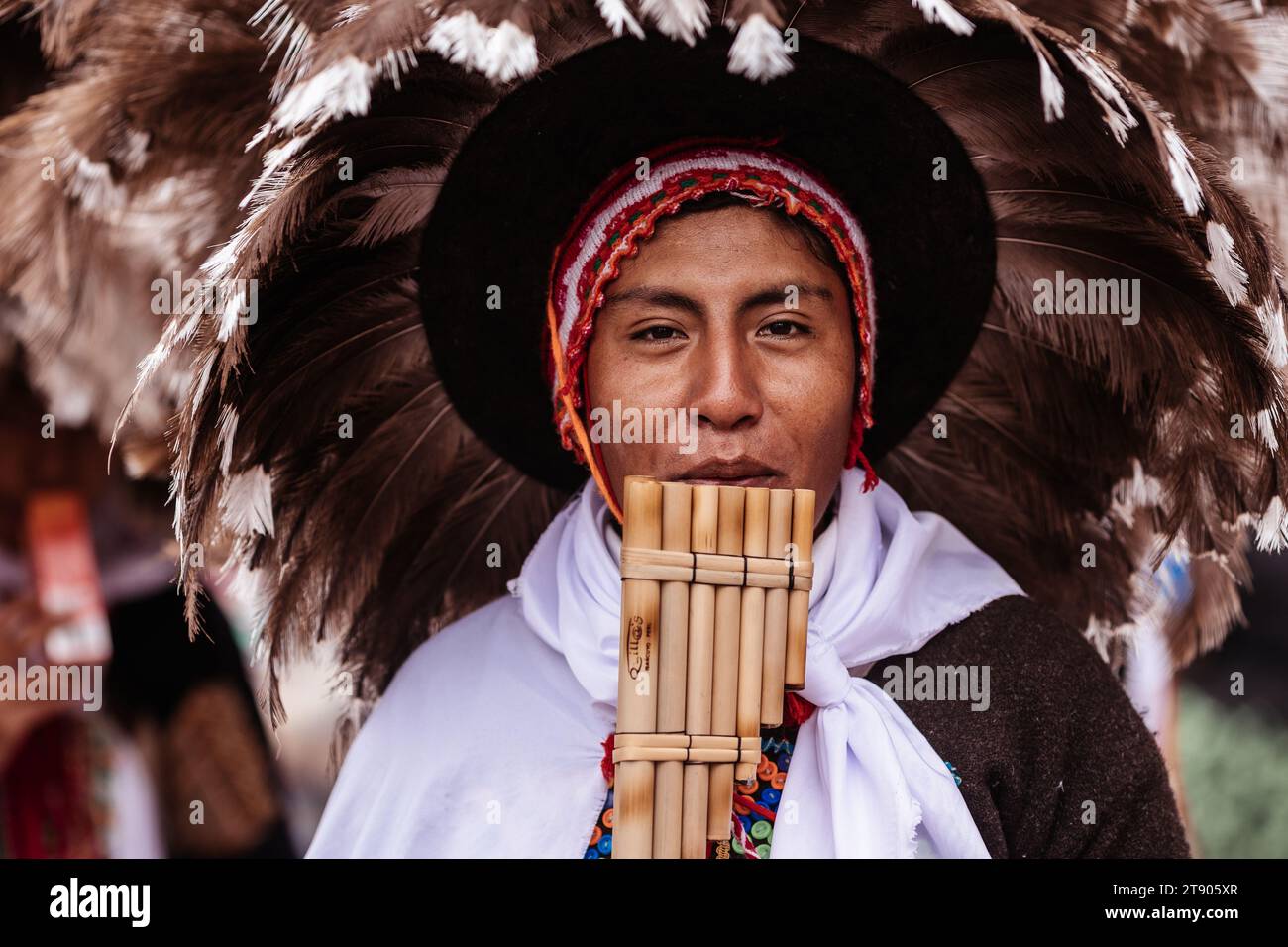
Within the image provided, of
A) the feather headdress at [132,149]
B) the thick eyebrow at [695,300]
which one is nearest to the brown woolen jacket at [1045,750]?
the thick eyebrow at [695,300]

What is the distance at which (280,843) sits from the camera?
4.64m

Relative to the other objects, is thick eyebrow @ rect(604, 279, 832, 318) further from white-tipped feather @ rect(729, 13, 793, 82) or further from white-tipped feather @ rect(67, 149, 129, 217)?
white-tipped feather @ rect(67, 149, 129, 217)

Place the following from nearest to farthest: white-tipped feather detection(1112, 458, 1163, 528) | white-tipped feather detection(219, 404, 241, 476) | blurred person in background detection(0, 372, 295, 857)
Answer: white-tipped feather detection(219, 404, 241, 476) → white-tipped feather detection(1112, 458, 1163, 528) → blurred person in background detection(0, 372, 295, 857)

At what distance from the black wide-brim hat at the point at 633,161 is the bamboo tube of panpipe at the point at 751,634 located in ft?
2.15

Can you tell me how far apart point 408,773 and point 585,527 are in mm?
543

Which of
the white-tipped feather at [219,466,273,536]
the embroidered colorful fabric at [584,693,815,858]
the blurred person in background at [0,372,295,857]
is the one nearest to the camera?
the embroidered colorful fabric at [584,693,815,858]

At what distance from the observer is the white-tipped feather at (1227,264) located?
7.70 feet

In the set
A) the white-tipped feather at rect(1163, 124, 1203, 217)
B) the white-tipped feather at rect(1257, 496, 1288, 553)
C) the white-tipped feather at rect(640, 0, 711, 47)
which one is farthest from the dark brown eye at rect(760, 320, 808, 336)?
the white-tipped feather at rect(1257, 496, 1288, 553)

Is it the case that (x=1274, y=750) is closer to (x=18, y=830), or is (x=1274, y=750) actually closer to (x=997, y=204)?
(x=997, y=204)

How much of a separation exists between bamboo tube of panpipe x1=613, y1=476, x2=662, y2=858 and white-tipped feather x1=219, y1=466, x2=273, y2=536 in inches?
32.6

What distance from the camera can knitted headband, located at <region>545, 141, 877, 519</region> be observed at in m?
2.55

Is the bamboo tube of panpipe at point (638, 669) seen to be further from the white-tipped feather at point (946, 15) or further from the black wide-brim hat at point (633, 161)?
the white-tipped feather at point (946, 15)

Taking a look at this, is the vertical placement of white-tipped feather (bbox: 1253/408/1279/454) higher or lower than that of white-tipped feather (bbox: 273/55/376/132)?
lower
